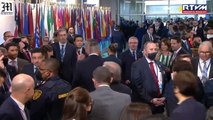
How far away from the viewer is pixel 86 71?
5.71 metres

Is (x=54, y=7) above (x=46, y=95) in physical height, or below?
above

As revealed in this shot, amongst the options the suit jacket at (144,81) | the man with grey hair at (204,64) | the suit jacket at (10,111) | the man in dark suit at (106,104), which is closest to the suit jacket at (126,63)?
the suit jacket at (144,81)

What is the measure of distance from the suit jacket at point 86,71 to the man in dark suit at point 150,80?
1.89 feet

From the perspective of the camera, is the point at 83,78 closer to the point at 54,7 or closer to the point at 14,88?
the point at 14,88

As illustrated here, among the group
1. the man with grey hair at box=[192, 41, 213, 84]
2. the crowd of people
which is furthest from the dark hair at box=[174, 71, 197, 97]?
the man with grey hair at box=[192, 41, 213, 84]

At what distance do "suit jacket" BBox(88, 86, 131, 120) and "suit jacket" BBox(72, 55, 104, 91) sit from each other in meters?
1.73

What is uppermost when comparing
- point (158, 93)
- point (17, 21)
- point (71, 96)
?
point (17, 21)

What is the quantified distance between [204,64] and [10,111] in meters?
3.22

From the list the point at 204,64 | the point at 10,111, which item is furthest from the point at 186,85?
the point at 204,64

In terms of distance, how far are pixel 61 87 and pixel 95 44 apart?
1.67 m

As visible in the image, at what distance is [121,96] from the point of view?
4027 millimetres

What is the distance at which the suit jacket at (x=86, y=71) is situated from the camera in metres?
5.71

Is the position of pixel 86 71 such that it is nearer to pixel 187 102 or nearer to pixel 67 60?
pixel 67 60

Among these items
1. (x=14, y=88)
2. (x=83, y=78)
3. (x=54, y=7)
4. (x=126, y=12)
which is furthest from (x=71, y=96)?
(x=126, y=12)
